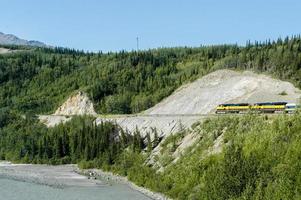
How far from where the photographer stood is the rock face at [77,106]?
144 metres

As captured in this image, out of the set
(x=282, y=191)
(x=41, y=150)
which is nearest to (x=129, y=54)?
(x=41, y=150)

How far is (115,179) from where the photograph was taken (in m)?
79.4

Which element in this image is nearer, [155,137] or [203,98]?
[155,137]

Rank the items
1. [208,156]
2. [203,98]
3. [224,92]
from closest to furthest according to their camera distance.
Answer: [208,156]
[224,92]
[203,98]

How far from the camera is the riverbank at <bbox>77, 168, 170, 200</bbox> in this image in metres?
63.8

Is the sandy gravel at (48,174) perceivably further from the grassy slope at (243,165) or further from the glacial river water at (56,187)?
the grassy slope at (243,165)

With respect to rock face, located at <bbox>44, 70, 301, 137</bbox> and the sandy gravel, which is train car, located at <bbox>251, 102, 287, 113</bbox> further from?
the sandy gravel

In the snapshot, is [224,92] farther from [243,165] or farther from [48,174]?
[243,165]

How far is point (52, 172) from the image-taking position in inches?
3573

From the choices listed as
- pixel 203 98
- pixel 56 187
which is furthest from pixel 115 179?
pixel 203 98

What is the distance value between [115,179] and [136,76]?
81.5m

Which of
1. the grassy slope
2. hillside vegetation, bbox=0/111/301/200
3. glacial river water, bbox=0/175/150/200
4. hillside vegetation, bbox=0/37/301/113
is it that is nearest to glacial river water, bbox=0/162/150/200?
glacial river water, bbox=0/175/150/200

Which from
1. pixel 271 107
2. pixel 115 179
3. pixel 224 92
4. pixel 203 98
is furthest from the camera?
pixel 203 98

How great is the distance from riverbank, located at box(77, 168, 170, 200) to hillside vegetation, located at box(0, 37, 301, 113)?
1627 inches
